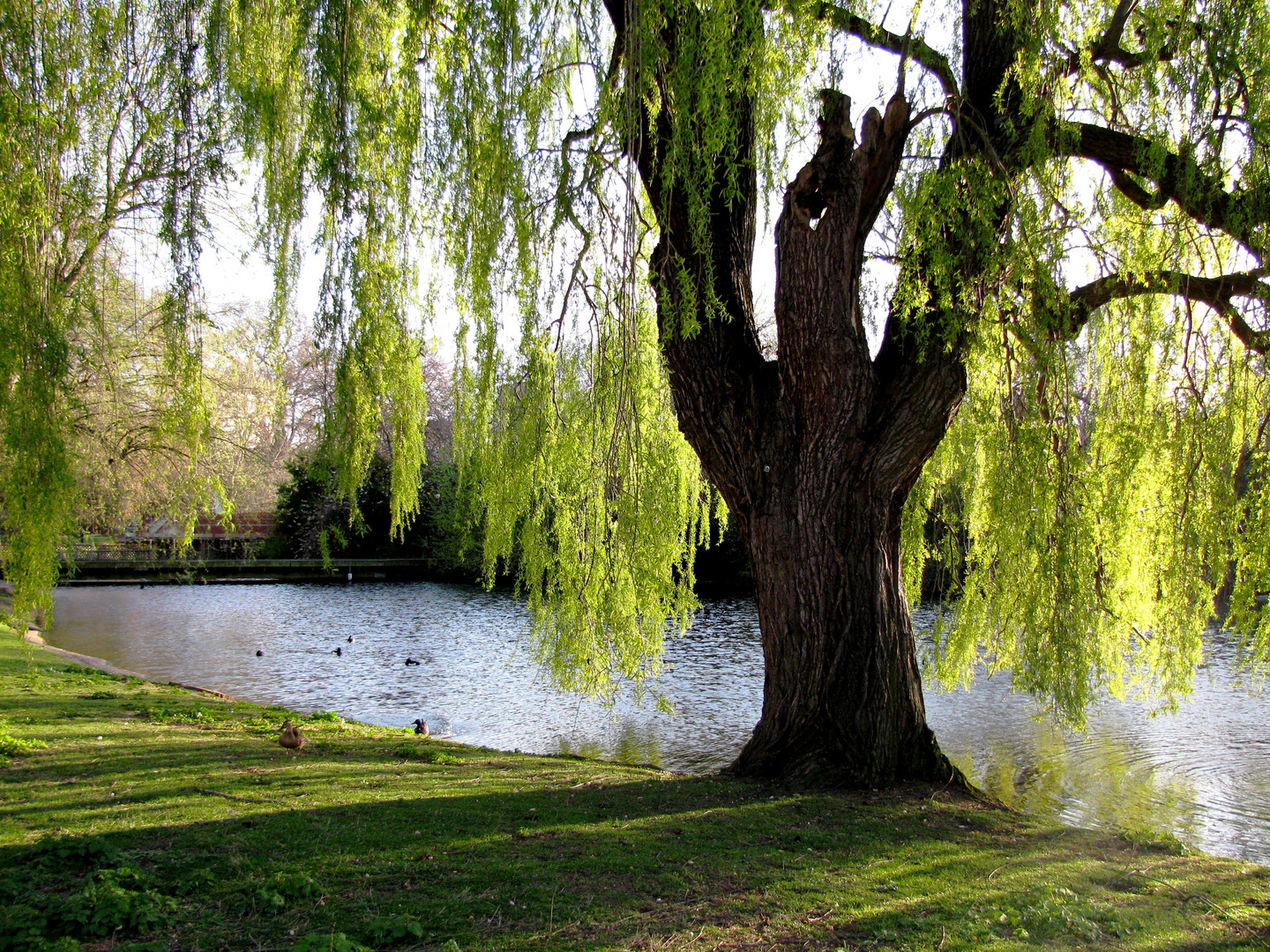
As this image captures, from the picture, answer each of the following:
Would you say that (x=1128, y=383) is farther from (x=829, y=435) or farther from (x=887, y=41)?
(x=887, y=41)

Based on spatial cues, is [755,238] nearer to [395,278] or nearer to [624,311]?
[624,311]

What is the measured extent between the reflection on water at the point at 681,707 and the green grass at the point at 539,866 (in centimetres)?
162

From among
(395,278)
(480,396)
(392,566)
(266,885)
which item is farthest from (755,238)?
→ (392,566)

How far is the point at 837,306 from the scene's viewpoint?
4578mm

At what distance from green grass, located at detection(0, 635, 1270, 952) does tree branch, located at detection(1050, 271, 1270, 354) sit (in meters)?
2.59

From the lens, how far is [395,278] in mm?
3627

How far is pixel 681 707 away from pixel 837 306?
20.4 feet

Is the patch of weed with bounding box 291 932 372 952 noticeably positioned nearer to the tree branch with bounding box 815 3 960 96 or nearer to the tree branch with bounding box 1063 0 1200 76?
the tree branch with bounding box 815 3 960 96

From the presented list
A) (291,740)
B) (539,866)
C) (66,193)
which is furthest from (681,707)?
(66,193)

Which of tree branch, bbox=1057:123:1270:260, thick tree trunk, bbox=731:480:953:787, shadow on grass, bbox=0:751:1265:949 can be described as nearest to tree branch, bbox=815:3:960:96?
tree branch, bbox=1057:123:1270:260

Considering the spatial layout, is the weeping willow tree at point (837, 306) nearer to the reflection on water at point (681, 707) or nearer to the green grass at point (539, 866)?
the green grass at point (539, 866)

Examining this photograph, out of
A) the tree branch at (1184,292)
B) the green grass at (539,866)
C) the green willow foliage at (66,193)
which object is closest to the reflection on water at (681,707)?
the green grass at (539,866)

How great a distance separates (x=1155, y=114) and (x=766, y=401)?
2436mm

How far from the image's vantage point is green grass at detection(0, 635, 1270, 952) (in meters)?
2.70
